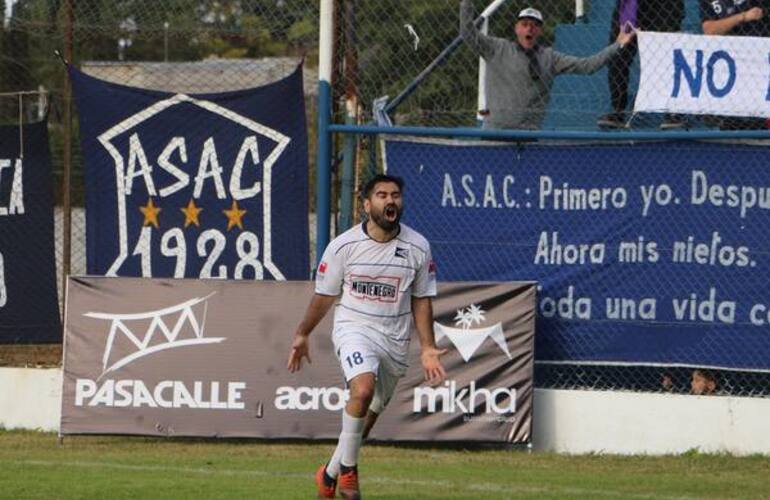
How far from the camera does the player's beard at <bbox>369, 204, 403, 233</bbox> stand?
9.70m

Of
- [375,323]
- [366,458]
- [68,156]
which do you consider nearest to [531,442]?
[366,458]

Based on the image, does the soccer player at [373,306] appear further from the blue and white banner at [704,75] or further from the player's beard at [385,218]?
the blue and white banner at [704,75]

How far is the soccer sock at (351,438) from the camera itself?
959cm

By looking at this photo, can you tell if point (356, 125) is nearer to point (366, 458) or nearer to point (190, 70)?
point (366, 458)

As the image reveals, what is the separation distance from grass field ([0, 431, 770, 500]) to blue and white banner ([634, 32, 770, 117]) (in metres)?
2.69

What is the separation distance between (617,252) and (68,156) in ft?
15.6

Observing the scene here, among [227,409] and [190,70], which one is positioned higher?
[190,70]

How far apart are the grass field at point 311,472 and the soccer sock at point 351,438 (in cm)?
41

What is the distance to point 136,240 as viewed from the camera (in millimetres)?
13578

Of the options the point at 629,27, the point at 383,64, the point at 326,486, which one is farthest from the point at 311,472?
the point at 383,64

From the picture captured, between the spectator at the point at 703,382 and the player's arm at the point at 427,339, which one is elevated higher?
the player's arm at the point at 427,339

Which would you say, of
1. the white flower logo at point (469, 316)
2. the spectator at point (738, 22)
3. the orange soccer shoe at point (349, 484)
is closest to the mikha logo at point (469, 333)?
the white flower logo at point (469, 316)

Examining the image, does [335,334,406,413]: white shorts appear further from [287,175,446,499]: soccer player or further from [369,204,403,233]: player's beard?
[369,204,403,233]: player's beard

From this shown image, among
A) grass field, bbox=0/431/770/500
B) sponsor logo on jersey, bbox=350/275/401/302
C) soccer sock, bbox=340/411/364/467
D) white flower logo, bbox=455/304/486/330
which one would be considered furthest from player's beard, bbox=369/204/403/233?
white flower logo, bbox=455/304/486/330
